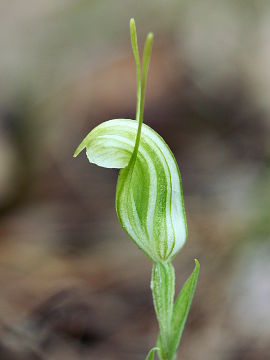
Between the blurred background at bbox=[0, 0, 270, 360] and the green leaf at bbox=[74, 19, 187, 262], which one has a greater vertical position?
the green leaf at bbox=[74, 19, 187, 262]

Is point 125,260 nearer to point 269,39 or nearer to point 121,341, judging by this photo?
point 121,341

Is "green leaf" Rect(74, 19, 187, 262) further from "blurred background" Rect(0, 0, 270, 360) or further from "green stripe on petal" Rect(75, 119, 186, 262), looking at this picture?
"blurred background" Rect(0, 0, 270, 360)

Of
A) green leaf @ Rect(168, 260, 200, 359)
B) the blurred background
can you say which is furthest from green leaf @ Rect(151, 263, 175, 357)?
the blurred background

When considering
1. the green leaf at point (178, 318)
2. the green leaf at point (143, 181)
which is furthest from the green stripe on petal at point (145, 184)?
the green leaf at point (178, 318)

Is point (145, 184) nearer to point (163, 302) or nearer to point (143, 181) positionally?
point (143, 181)

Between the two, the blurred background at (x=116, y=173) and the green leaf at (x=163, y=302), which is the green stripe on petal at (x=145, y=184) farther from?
the blurred background at (x=116, y=173)

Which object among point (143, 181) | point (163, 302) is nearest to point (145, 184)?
point (143, 181)

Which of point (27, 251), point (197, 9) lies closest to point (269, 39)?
point (197, 9)
